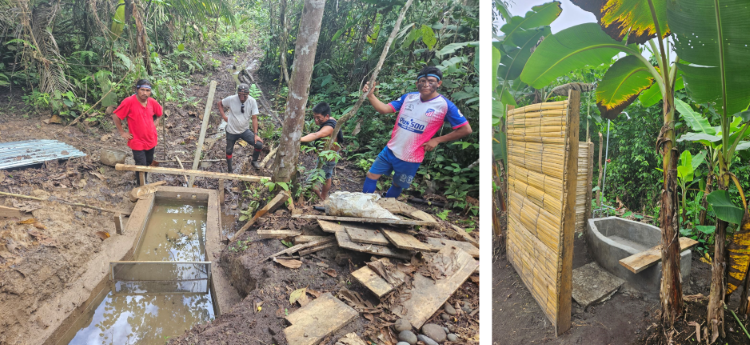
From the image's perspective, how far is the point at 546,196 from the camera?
3.70ft

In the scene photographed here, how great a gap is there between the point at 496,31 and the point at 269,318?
2.11m

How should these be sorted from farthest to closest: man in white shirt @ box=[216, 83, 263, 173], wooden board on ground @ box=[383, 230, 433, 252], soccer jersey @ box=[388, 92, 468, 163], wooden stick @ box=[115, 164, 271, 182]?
man in white shirt @ box=[216, 83, 263, 173] → wooden stick @ box=[115, 164, 271, 182] → soccer jersey @ box=[388, 92, 468, 163] → wooden board on ground @ box=[383, 230, 433, 252]

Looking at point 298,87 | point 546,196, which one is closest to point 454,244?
point 298,87

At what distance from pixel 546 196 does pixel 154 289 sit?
359 cm

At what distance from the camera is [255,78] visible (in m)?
9.25

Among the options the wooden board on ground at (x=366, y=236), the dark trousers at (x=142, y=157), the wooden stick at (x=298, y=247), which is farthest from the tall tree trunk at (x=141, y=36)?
the wooden board on ground at (x=366, y=236)

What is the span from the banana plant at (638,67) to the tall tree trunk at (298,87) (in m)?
2.71

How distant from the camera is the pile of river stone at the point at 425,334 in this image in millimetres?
2195

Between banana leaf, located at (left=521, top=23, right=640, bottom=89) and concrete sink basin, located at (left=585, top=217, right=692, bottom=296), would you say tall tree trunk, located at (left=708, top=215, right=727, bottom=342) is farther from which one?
banana leaf, located at (left=521, top=23, right=640, bottom=89)

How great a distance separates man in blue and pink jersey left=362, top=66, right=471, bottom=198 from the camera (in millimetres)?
3102

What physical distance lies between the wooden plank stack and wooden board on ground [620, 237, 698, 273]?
16 centimetres

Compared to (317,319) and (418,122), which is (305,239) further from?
(418,122)

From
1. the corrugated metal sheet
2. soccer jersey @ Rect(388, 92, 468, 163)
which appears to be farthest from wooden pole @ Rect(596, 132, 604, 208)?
the corrugated metal sheet

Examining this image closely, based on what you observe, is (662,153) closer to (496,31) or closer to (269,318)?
(496,31)
